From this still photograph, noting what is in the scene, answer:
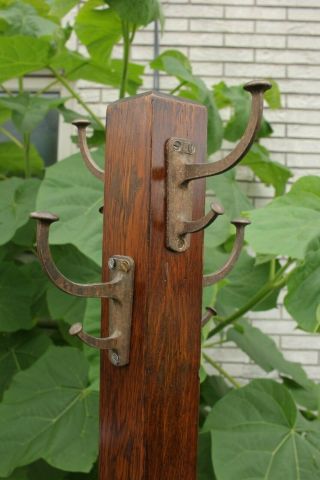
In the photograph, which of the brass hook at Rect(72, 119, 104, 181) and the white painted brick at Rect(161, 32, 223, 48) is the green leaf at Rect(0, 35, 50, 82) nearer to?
the brass hook at Rect(72, 119, 104, 181)

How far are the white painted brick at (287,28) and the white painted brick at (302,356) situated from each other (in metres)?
1.27

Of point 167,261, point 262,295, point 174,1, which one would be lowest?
point 262,295

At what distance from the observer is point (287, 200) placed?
1225 millimetres

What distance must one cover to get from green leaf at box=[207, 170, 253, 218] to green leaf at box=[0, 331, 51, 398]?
2.28ft

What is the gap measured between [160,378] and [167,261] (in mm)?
137

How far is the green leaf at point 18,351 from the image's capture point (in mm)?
1775

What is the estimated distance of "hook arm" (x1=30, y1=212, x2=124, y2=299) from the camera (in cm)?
62

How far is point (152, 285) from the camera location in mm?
663

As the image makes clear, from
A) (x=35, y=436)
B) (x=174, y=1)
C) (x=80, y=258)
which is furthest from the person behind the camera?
(x=174, y=1)

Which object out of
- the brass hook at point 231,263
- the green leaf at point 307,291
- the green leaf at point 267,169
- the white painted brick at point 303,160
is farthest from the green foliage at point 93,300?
the white painted brick at point 303,160

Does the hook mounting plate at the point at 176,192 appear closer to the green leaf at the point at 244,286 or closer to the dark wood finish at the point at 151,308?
the dark wood finish at the point at 151,308

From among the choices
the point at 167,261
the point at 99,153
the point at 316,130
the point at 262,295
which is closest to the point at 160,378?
the point at 167,261

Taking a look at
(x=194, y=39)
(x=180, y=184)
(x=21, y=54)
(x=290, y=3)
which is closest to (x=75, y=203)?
(x=21, y=54)

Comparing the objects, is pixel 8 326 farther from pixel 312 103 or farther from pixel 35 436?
pixel 312 103
